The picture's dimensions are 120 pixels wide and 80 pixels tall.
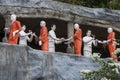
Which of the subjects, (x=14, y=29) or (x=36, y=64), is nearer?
(x=36, y=64)

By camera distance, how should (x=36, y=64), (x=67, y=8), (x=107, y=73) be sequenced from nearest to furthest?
1. (x=107, y=73)
2. (x=36, y=64)
3. (x=67, y=8)

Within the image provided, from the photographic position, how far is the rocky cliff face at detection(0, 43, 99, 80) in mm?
14445

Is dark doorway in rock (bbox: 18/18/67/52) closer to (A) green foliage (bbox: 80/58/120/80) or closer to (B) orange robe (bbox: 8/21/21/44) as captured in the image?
(B) orange robe (bbox: 8/21/21/44)

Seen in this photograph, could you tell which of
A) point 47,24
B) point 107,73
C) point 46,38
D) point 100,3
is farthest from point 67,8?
point 107,73

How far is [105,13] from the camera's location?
17.7 metres

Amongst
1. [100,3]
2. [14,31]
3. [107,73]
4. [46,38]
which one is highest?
[107,73]

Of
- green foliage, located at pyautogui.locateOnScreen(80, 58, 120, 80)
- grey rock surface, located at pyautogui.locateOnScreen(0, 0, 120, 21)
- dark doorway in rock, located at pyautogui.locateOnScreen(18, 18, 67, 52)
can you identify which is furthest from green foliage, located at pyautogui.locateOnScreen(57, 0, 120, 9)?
green foliage, located at pyautogui.locateOnScreen(80, 58, 120, 80)

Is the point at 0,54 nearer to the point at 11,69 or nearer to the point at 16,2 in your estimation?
the point at 11,69

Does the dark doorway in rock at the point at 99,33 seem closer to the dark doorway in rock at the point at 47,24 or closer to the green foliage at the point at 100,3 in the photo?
the dark doorway in rock at the point at 47,24

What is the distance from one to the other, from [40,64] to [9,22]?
2076mm

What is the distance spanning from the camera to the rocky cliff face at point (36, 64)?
14.4 m

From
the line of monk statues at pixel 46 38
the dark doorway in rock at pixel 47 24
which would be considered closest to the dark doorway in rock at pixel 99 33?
the dark doorway in rock at pixel 47 24

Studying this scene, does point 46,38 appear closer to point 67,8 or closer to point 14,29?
point 14,29

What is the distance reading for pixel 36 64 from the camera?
14859 mm
